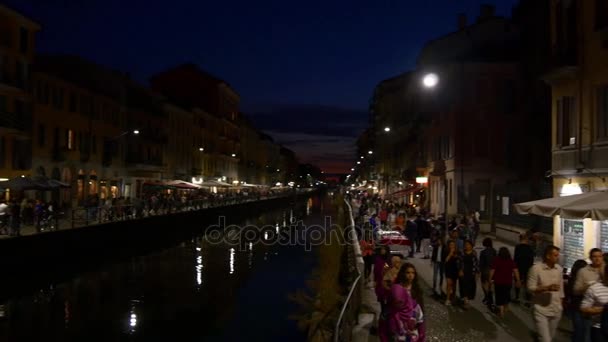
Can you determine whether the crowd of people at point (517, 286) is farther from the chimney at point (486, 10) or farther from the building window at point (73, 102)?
the building window at point (73, 102)

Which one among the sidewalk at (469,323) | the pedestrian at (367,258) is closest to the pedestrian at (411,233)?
the pedestrian at (367,258)

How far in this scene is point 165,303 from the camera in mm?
20922

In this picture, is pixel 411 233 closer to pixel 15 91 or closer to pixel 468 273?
pixel 468 273

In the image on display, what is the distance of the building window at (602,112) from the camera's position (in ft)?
53.7

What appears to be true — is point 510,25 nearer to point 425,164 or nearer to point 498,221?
point 425,164

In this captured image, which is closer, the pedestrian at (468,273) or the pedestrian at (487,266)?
the pedestrian at (468,273)

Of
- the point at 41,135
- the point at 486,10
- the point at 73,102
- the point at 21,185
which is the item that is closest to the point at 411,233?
the point at 21,185

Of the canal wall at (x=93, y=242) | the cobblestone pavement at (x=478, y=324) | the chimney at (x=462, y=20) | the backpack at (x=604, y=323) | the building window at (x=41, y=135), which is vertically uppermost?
the chimney at (x=462, y=20)

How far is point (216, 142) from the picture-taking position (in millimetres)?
94438

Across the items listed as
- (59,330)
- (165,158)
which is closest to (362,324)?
(59,330)

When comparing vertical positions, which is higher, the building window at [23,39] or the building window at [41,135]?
the building window at [23,39]

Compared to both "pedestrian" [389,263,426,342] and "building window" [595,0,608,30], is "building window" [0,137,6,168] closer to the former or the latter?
"building window" [595,0,608,30]

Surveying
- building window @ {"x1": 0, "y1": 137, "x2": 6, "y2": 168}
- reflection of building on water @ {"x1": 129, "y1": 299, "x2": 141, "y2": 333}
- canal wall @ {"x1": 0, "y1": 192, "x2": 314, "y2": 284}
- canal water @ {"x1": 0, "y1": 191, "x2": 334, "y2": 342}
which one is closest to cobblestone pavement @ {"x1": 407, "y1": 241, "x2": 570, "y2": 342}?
canal water @ {"x1": 0, "y1": 191, "x2": 334, "y2": 342}

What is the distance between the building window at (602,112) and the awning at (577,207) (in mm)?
4279
